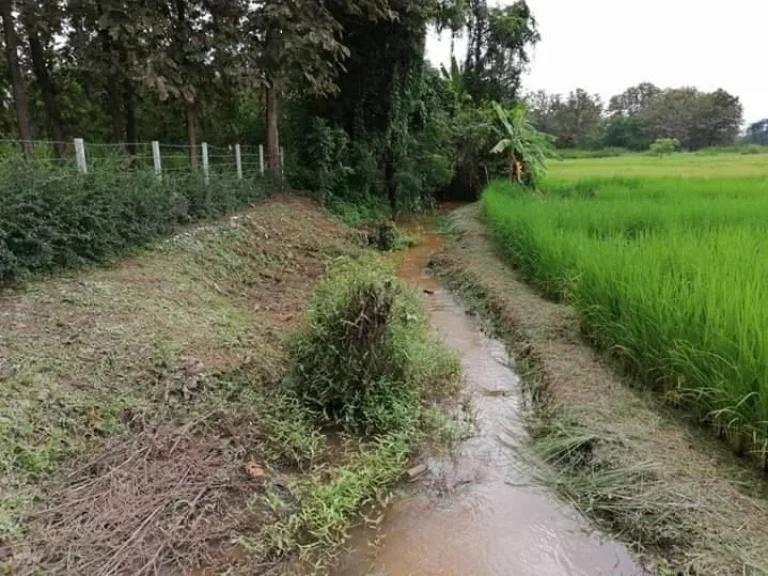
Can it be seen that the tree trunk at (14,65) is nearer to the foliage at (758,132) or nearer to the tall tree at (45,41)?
the tall tree at (45,41)

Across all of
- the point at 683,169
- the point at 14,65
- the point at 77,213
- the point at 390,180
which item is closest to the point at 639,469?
the point at 77,213

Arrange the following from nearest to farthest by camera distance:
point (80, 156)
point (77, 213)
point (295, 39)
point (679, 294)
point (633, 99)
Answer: point (679, 294) < point (77, 213) < point (80, 156) < point (295, 39) < point (633, 99)

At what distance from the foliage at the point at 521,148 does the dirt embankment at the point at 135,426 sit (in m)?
10.5

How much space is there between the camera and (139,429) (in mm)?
2551

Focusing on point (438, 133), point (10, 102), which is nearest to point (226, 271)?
point (10, 102)

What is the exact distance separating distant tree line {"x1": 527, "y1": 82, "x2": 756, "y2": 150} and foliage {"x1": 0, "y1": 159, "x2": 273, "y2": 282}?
37182 millimetres

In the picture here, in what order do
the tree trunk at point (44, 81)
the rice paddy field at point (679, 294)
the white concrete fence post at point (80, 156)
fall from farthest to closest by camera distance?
the tree trunk at point (44, 81) → the white concrete fence post at point (80, 156) → the rice paddy field at point (679, 294)

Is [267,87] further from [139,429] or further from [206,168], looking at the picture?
[139,429]

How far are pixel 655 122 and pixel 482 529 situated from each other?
1846 inches

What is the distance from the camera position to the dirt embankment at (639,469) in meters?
1.91

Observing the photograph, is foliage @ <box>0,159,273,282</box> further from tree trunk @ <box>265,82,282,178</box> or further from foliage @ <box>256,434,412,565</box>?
tree trunk @ <box>265,82,282,178</box>

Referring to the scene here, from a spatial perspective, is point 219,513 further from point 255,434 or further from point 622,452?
point 622,452

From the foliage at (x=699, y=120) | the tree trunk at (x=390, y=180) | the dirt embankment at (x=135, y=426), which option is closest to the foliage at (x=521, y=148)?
the tree trunk at (x=390, y=180)

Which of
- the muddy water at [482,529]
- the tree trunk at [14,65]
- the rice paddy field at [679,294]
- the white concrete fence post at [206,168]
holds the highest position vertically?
the tree trunk at [14,65]
